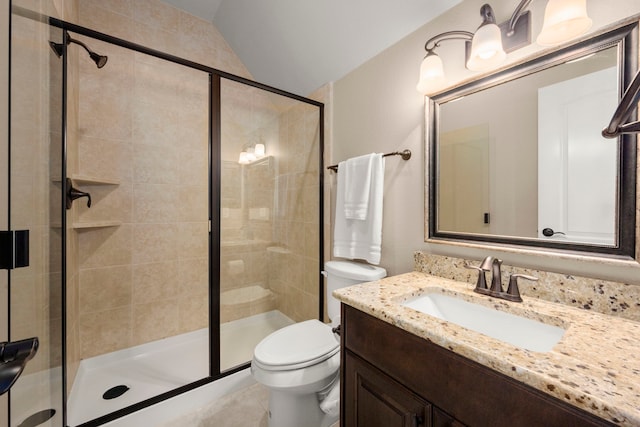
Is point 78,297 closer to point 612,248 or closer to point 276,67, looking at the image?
point 276,67

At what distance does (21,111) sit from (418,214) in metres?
Result: 1.45

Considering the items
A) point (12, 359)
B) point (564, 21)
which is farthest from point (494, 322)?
point (12, 359)

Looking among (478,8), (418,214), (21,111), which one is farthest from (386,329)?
(478,8)

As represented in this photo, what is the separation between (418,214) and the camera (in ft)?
4.37

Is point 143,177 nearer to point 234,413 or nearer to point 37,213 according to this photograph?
point 37,213

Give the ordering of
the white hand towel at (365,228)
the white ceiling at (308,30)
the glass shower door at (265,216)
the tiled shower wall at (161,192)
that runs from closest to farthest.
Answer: the white ceiling at (308,30) < the white hand towel at (365,228) < the glass shower door at (265,216) < the tiled shower wall at (161,192)

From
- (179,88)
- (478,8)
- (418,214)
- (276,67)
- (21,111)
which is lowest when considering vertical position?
(418,214)

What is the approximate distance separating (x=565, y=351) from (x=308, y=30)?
196cm

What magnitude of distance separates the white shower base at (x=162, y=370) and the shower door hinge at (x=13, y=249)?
1185 mm

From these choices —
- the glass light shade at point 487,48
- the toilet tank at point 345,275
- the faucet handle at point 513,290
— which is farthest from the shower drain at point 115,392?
the glass light shade at point 487,48

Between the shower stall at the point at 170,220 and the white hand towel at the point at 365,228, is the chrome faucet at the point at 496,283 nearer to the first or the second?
the white hand towel at the point at 365,228

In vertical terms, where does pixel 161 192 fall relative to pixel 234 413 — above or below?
above

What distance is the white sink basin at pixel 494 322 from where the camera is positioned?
2.55ft

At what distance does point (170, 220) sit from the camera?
6.81 feet
